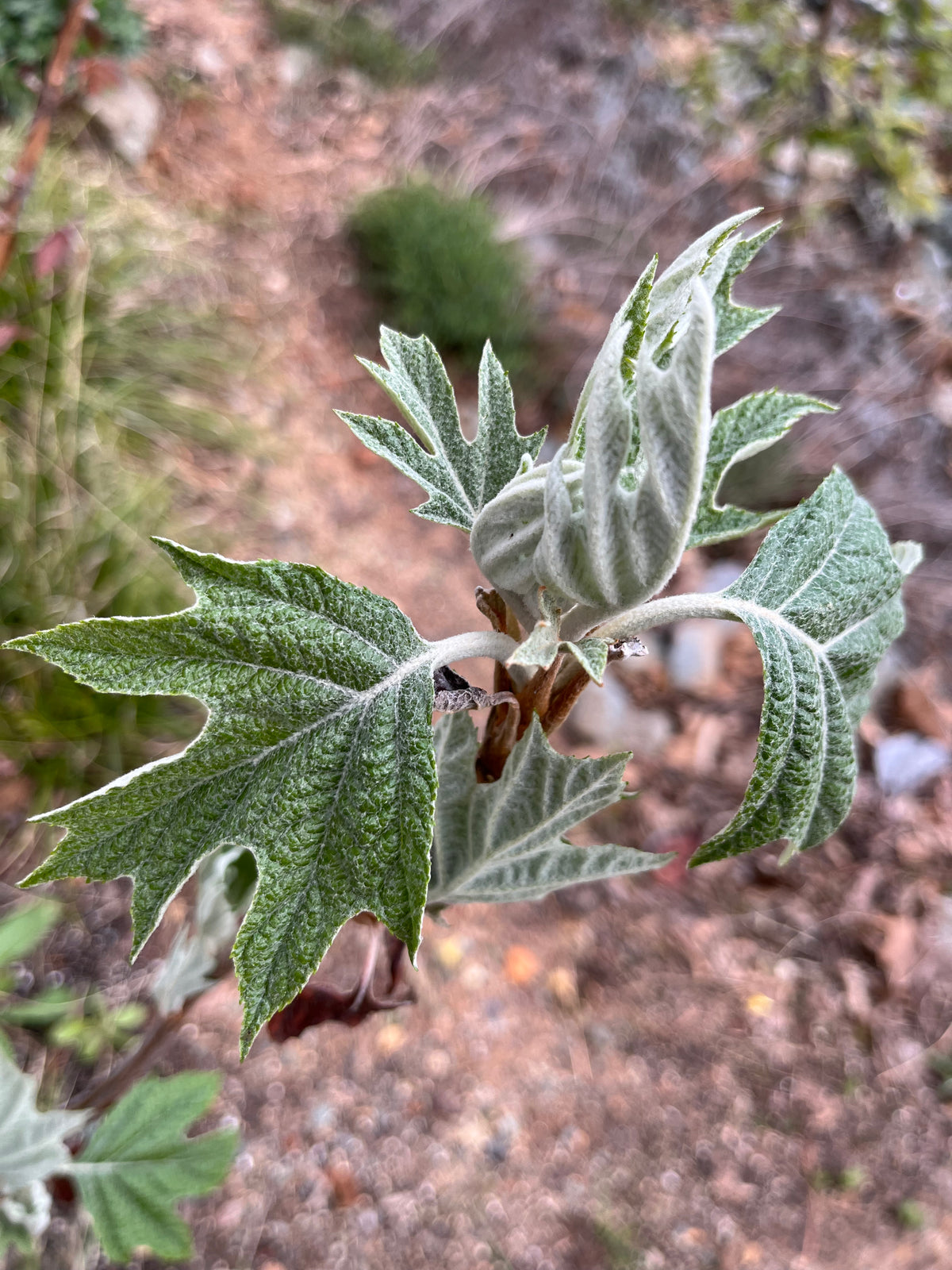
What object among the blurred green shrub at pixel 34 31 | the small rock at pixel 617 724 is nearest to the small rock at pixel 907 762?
the small rock at pixel 617 724

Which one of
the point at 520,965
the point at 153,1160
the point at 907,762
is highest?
the point at 153,1160

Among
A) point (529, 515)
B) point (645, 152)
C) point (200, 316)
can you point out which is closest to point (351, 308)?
point (200, 316)

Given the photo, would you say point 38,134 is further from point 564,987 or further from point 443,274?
point 443,274

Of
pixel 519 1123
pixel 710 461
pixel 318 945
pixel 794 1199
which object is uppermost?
pixel 710 461

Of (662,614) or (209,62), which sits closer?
(662,614)

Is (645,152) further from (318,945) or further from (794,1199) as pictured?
(318,945)

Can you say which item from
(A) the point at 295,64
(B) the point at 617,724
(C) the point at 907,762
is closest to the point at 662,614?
(B) the point at 617,724

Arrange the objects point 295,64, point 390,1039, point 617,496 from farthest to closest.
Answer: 1. point 295,64
2. point 390,1039
3. point 617,496
